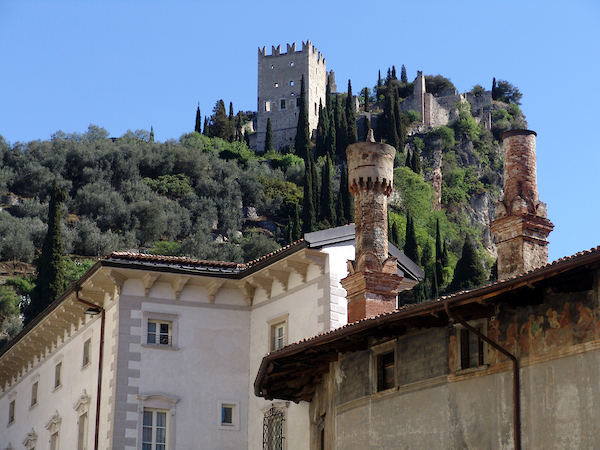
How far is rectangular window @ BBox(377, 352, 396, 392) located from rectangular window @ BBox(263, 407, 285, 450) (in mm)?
7023

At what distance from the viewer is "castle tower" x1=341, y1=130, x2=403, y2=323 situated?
89.1 ft

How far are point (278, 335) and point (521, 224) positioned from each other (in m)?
8.26

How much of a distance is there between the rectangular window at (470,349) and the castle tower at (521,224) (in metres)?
4.74

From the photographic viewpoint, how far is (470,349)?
2005 centimetres

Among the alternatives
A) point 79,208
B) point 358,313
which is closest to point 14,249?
point 79,208

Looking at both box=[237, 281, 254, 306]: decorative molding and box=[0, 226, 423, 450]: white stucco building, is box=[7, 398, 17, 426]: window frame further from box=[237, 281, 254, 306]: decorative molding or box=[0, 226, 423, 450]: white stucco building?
box=[237, 281, 254, 306]: decorative molding

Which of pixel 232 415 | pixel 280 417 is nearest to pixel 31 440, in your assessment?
pixel 232 415

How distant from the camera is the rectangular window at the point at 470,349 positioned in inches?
776

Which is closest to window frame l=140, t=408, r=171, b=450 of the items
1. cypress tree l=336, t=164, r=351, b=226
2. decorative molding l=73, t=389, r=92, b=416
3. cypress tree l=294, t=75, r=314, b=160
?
decorative molding l=73, t=389, r=92, b=416

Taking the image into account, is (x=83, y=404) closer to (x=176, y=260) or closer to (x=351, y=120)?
(x=176, y=260)

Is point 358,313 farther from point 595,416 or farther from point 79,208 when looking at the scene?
point 79,208

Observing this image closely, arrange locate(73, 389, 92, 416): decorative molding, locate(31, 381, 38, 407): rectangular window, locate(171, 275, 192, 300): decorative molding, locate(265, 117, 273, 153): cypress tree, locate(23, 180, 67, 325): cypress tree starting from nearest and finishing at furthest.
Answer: locate(171, 275, 192, 300): decorative molding < locate(73, 389, 92, 416): decorative molding < locate(31, 381, 38, 407): rectangular window < locate(23, 180, 67, 325): cypress tree < locate(265, 117, 273, 153): cypress tree

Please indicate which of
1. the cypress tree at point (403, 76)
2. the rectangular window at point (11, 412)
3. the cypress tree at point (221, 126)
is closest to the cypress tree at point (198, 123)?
the cypress tree at point (221, 126)

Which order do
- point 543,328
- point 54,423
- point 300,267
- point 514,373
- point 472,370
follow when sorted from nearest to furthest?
point 543,328
point 514,373
point 472,370
point 300,267
point 54,423
